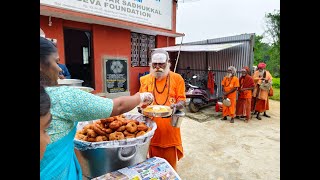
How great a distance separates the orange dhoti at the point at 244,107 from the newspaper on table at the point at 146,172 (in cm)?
545

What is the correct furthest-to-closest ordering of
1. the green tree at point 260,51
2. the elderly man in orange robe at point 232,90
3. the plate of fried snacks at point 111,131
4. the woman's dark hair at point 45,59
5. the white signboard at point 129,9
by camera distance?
the green tree at point 260,51
the white signboard at point 129,9
the elderly man in orange robe at point 232,90
the plate of fried snacks at point 111,131
the woman's dark hair at point 45,59

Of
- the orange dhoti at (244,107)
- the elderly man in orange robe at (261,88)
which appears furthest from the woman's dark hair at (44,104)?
the elderly man in orange robe at (261,88)

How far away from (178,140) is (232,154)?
80.9 inches

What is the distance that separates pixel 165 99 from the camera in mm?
2762

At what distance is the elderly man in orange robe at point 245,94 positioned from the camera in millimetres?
6582

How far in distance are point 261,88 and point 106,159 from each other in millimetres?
6344

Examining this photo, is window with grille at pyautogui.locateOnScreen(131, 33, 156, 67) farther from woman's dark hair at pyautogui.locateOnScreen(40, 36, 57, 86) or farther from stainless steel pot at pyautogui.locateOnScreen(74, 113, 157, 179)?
woman's dark hair at pyautogui.locateOnScreen(40, 36, 57, 86)

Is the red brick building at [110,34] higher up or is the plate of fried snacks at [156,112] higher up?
the red brick building at [110,34]

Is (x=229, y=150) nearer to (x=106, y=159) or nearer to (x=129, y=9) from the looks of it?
(x=106, y=159)

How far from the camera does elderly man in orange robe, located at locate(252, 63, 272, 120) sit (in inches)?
271

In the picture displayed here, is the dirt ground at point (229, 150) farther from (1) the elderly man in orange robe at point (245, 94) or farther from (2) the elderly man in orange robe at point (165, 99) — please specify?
(2) the elderly man in orange robe at point (165, 99)

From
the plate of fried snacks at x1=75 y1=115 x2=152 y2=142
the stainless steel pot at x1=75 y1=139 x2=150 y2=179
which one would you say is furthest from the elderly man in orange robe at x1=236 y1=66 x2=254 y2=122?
the stainless steel pot at x1=75 y1=139 x2=150 y2=179
